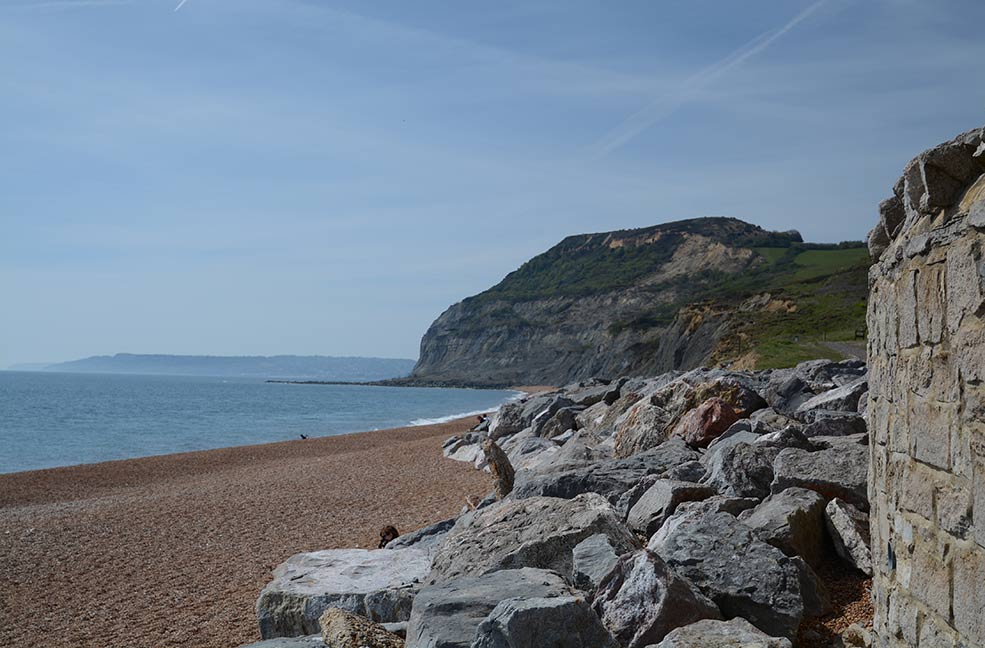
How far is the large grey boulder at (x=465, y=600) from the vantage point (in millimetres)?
4656

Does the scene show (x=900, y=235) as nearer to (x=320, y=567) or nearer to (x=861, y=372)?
(x=320, y=567)

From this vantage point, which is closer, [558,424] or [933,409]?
[933,409]

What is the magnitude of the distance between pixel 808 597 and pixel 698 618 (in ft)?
3.22

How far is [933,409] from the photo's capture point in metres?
3.50

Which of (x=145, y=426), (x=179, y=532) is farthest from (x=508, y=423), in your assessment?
(x=145, y=426)

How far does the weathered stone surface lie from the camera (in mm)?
5430

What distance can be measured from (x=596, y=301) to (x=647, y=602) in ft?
412

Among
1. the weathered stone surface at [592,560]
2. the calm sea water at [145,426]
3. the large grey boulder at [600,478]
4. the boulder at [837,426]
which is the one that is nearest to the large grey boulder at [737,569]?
the weathered stone surface at [592,560]

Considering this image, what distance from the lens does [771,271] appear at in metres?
113

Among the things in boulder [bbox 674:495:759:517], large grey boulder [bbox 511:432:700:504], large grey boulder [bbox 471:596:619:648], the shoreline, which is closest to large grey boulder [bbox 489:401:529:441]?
the shoreline

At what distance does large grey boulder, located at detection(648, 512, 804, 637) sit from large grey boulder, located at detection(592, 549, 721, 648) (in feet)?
0.73

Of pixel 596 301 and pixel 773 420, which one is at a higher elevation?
pixel 596 301

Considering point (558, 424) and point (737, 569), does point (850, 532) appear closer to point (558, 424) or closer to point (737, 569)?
point (737, 569)

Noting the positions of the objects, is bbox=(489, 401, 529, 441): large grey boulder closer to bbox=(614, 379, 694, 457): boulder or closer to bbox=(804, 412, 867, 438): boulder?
bbox=(614, 379, 694, 457): boulder
